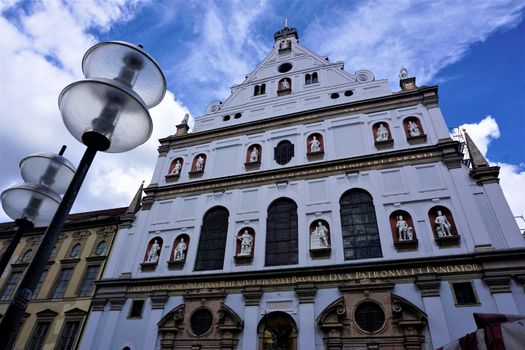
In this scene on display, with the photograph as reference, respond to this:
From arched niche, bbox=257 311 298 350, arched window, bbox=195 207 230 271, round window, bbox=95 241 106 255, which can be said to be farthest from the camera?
round window, bbox=95 241 106 255

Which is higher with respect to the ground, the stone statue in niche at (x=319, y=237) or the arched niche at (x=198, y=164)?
the arched niche at (x=198, y=164)

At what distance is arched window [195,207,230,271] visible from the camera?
16953 millimetres

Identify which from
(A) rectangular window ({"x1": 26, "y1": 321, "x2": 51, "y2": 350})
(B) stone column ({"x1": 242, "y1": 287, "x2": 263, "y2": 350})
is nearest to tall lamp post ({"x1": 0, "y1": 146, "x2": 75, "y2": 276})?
(B) stone column ({"x1": 242, "y1": 287, "x2": 263, "y2": 350})

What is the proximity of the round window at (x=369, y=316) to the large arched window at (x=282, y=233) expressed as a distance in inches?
136

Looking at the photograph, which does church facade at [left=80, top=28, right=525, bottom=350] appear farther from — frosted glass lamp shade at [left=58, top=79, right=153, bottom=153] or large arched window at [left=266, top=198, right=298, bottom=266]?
frosted glass lamp shade at [left=58, top=79, right=153, bottom=153]

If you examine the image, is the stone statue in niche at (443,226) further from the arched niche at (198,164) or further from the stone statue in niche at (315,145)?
the arched niche at (198,164)

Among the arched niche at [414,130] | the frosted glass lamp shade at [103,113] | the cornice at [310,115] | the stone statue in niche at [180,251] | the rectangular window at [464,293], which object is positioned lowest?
the frosted glass lamp shade at [103,113]

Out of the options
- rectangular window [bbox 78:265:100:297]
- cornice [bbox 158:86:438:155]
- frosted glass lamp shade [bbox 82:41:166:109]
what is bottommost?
frosted glass lamp shade [bbox 82:41:166:109]

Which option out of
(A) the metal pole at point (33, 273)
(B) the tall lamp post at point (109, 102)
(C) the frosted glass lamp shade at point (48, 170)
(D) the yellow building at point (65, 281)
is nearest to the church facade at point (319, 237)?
(D) the yellow building at point (65, 281)

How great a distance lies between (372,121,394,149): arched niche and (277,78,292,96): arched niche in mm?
6874

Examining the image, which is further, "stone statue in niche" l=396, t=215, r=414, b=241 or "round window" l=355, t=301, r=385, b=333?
"stone statue in niche" l=396, t=215, r=414, b=241

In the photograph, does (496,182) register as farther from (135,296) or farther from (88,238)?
(88,238)

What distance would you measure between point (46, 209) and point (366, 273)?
11506 millimetres

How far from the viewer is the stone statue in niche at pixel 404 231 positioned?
1425 centimetres
